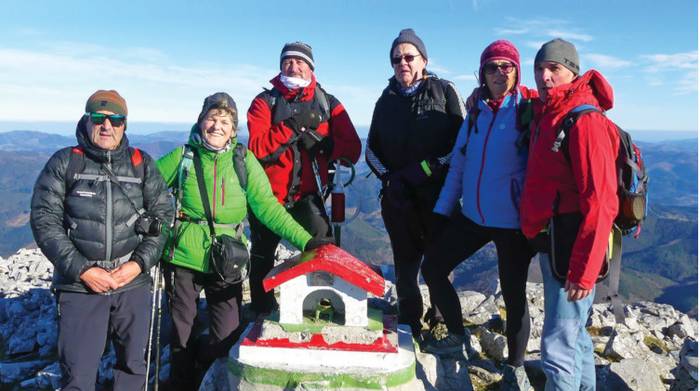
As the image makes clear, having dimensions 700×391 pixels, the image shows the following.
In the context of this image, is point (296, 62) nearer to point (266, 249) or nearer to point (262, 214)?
point (262, 214)

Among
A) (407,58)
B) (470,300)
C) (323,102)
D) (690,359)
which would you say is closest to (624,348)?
(690,359)

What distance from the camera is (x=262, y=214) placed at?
633cm

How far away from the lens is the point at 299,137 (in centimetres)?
709

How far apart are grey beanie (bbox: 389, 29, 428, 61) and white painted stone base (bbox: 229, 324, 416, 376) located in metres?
3.83

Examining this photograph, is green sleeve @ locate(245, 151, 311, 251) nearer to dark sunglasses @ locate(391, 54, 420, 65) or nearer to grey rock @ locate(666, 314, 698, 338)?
dark sunglasses @ locate(391, 54, 420, 65)

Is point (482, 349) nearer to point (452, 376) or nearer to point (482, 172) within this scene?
point (452, 376)

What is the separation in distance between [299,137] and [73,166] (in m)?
2.84

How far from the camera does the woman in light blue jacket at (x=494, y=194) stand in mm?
5848

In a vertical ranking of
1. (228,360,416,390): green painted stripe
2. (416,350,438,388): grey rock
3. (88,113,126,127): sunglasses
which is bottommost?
(416,350,438,388): grey rock

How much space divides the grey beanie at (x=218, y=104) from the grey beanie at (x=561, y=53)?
3.41m

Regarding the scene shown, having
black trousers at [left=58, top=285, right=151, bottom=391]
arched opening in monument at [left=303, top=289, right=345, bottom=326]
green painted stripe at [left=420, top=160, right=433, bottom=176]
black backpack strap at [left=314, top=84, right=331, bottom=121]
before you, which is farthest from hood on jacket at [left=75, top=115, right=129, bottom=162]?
green painted stripe at [left=420, top=160, right=433, bottom=176]

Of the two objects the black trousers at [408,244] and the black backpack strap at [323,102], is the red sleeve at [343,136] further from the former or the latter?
the black trousers at [408,244]

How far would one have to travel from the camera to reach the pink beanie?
5.83 m

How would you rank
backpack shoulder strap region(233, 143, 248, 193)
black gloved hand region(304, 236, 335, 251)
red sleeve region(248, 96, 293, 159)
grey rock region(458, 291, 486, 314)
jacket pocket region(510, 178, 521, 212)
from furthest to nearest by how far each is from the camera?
1. grey rock region(458, 291, 486, 314)
2. red sleeve region(248, 96, 293, 159)
3. backpack shoulder strap region(233, 143, 248, 193)
4. black gloved hand region(304, 236, 335, 251)
5. jacket pocket region(510, 178, 521, 212)
